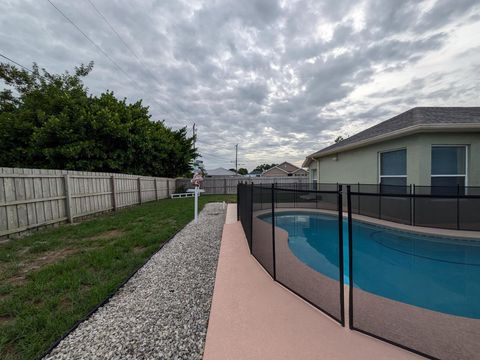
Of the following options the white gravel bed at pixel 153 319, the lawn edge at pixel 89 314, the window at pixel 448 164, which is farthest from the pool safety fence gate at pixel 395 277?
the window at pixel 448 164

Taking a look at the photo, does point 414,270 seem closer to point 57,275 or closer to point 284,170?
point 57,275

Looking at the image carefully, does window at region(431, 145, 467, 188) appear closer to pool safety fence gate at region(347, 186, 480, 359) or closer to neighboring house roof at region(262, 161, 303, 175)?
pool safety fence gate at region(347, 186, 480, 359)

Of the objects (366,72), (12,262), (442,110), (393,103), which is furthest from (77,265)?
(393,103)

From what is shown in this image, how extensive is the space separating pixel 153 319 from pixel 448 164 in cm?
953

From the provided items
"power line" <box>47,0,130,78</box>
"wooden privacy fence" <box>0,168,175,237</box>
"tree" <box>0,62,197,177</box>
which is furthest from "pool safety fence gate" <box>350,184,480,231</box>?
"power line" <box>47,0,130,78</box>

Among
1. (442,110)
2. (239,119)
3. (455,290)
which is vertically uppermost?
(239,119)

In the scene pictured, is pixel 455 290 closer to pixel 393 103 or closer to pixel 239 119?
pixel 393 103

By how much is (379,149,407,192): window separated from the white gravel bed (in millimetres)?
7521

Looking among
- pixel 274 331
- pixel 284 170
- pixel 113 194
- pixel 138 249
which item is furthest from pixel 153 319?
pixel 284 170

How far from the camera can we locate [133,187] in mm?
12094

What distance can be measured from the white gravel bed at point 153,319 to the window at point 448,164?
8036mm

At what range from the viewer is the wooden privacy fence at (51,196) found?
525 cm

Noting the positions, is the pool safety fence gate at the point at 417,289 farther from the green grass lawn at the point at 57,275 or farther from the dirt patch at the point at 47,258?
the dirt patch at the point at 47,258

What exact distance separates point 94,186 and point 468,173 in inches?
547
